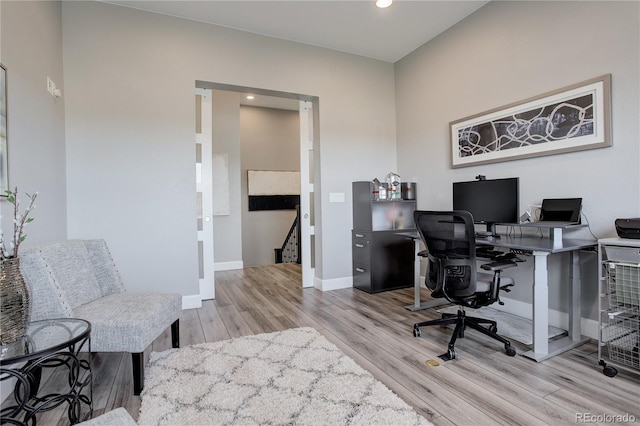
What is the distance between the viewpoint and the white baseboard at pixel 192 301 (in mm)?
3461

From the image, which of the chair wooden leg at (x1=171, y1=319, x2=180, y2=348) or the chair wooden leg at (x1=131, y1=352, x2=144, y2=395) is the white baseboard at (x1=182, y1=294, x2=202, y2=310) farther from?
the chair wooden leg at (x1=131, y1=352, x2=144, y2=395)

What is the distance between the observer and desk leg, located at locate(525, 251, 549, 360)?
2.22 metres

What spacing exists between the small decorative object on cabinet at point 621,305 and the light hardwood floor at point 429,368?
3.8 inches

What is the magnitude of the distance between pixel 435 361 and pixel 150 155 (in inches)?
129

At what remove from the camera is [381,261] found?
4.06 metres

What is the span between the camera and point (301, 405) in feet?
A: 5.63

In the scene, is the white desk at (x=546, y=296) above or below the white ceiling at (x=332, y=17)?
below

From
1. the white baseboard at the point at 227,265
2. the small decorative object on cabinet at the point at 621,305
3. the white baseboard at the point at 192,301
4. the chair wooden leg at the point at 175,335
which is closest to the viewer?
the small decorative object on cabinet at the point at 621,305

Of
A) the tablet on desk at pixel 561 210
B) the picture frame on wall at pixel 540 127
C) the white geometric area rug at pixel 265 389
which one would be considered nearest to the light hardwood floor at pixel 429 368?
the white geometric area rug at pixel 265 389

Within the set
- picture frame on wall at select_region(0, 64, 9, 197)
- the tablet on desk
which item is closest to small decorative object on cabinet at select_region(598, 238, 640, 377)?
the tablet on desk

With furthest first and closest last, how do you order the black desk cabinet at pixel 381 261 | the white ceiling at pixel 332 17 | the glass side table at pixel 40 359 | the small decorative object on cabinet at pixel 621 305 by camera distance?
the black desk cabinet at pixel 381 261, the white ceiling at pixel 332 17, the small decorative object on cabinet at pixel 621 305, the glass side table at pixel 40 359

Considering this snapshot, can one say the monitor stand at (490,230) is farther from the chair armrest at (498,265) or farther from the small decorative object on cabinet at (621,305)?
the small decorative object on cabinet at (621,305)

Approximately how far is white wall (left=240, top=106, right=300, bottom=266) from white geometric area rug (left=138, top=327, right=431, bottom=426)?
4323 mm

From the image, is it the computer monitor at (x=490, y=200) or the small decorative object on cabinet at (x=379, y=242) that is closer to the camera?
the computer monitor at (x=490, y=200)
